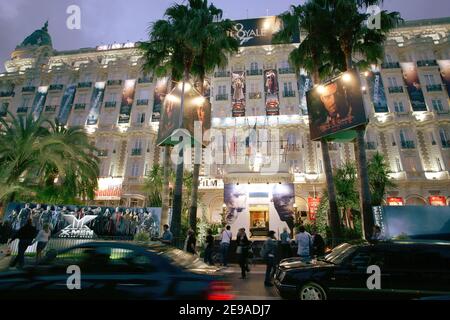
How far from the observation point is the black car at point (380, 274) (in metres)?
5.49

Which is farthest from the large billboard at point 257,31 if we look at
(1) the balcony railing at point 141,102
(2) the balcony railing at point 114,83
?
(2) the balcony railing at point 114,83

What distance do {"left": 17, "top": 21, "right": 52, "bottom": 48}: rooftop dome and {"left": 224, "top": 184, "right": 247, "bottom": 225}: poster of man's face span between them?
151 ft

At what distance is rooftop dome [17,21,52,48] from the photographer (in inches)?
1850

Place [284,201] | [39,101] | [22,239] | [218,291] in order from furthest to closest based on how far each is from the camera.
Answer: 1. [39,101]
2. [284,201]
3. [22,239]
4. [218,291]

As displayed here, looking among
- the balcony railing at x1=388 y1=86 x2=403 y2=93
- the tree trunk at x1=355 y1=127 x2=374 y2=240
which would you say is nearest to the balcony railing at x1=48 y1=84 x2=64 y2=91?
the tree trunk at x1=355 y1=127 x2=374 y2=240

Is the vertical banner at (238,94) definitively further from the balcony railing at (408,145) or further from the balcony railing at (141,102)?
the balcony railing at (408,145)

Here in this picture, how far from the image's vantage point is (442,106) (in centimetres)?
2870

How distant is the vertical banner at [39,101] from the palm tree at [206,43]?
28343mm

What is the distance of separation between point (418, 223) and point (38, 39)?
201ft

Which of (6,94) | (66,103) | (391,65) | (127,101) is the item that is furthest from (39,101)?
(391,65)

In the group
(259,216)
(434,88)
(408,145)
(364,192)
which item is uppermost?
(434,88)

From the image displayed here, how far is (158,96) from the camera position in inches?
1286

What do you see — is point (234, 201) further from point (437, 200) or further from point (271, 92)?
point (437, 200)
